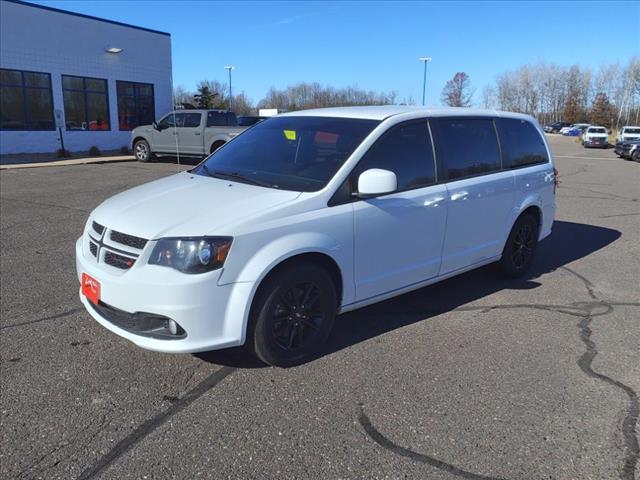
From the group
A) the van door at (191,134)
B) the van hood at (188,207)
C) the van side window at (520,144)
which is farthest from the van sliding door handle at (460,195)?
the van door at (191,134)

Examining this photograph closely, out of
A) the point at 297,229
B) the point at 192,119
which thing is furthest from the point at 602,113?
the point at 297,229

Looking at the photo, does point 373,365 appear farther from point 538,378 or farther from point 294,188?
point 294,188

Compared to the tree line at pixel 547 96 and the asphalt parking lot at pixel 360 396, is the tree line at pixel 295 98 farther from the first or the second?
the asphalt parking lot at pixel 360 396

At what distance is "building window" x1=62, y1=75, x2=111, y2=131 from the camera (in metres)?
22.1

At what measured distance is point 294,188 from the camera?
3.80 m

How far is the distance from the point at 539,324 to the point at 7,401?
4.03 metres

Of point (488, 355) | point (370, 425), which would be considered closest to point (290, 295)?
point (370, 425)

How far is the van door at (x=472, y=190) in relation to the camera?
4668 millimetres

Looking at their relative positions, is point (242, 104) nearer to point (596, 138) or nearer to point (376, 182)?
point (596, 138)

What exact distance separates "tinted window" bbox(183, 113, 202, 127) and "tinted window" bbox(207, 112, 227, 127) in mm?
336

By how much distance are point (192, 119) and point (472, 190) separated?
583 inches

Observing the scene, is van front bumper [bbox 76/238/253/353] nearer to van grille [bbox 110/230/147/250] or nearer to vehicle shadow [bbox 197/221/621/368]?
van grille [bbox 110/230/147/250]

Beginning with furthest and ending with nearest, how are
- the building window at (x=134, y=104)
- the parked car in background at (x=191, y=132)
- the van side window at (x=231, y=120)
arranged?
the building window at (x=134, y=104) → the van side window at (x=231, y=120) → the parked car in background at (x=191, y=132)

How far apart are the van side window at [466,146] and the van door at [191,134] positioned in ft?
45.8
